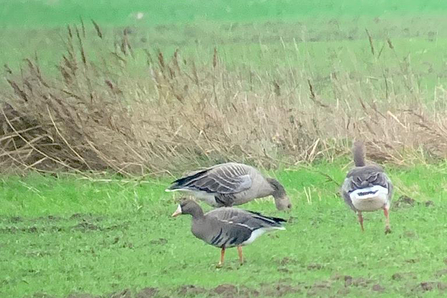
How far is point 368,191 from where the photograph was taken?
476 cm

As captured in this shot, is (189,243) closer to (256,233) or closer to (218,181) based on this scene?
(256,233)

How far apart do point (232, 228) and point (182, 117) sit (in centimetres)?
185

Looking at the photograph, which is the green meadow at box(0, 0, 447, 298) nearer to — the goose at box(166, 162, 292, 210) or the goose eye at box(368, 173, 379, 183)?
the goose at box(166, 162, 292, 210)

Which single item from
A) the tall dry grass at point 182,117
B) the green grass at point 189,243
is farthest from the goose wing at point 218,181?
the tall dry grass at point 182,117

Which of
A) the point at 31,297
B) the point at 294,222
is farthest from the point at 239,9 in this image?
the point at 31,297

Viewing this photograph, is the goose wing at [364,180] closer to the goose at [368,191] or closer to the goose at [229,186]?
the goose at [368,191]

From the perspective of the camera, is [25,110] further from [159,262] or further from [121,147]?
[159,262]

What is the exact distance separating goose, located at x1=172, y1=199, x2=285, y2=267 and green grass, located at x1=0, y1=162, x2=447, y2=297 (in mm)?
80

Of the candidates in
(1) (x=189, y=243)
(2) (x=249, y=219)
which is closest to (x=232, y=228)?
(2) (x=249, y=219)

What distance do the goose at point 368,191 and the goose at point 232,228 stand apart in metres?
0.47

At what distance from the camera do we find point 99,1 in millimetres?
6230

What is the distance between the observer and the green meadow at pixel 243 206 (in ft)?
13.5

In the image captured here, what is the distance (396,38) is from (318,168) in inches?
49.3

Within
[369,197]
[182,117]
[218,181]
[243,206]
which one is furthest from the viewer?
[182,117]
